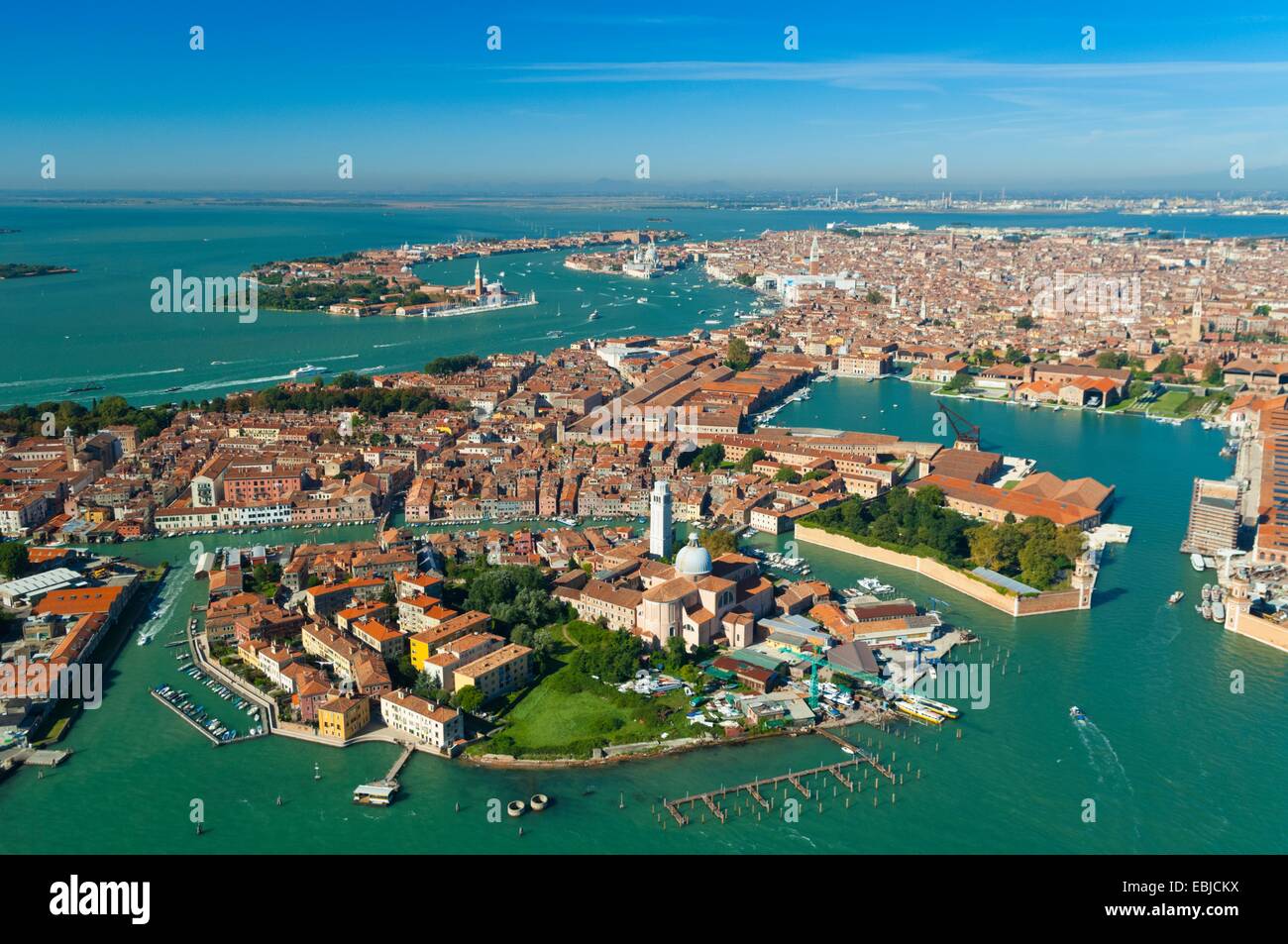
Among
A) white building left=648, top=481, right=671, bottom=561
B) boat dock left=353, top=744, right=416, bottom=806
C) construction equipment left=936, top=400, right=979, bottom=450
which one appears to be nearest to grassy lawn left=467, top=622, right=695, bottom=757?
boat dock left=353, top=744, right=416, bottom=806

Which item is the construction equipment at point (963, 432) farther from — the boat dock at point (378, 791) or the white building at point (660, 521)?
the boat dock at point (378, 791)

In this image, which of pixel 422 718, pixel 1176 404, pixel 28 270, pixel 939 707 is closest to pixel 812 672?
pixel 939 707

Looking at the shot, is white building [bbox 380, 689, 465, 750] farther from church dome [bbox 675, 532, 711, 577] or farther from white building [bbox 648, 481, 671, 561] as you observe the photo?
white building [bbox 648, 481, 671, 561]

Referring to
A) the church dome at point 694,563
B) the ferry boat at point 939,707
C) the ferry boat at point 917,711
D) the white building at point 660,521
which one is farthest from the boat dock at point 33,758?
the ferry boat at point 939,707

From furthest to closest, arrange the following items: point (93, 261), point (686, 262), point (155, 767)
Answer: point (686, 262), point (93, 261), point (155, 767)

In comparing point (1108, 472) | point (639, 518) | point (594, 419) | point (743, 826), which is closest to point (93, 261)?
point (594, 419)

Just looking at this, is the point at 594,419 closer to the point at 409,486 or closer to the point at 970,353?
the point at 409,486
